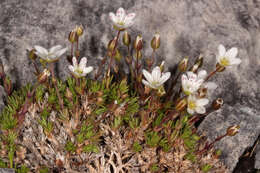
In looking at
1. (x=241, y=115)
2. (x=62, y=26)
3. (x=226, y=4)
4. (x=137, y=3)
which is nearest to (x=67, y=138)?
(x=62, y=26)

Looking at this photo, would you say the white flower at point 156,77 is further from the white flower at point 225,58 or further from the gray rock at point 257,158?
the gray rock at point 257,158

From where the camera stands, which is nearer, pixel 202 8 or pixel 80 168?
pixel 80 168

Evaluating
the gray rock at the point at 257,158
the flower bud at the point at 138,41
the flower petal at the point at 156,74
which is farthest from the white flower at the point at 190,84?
the gray rock at the point at 257,158

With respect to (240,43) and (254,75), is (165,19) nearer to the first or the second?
(240,43)

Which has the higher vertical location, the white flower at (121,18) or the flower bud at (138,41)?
the white flower at (121,18)

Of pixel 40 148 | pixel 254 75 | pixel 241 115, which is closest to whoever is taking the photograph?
pixel 40 148

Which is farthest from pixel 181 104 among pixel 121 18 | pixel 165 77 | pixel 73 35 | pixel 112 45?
pixel 73 35

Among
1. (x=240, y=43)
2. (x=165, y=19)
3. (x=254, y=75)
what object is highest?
(x=165, y=19)

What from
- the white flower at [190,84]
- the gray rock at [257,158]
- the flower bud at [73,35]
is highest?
the flower bud at [73,35]
